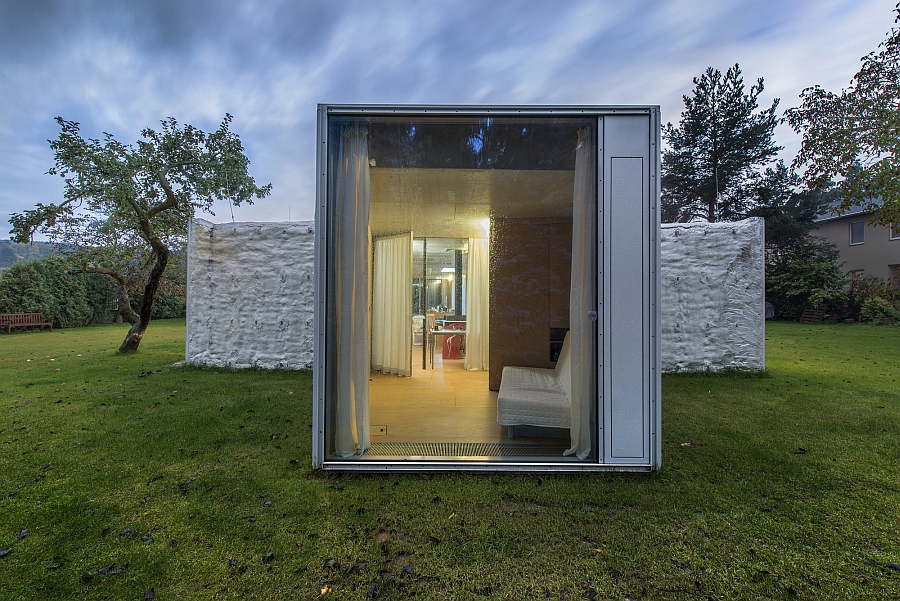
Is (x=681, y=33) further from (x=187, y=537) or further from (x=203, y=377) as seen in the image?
(x=203, y=377)

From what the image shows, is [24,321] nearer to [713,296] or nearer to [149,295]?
[149,295]

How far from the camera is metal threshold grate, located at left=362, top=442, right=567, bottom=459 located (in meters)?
3.23

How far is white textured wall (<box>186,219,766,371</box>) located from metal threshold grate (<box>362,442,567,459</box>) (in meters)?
4.31

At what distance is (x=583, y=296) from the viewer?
10.4ft

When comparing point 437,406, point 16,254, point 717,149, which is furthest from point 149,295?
point 717,149

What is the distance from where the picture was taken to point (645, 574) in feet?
6.57

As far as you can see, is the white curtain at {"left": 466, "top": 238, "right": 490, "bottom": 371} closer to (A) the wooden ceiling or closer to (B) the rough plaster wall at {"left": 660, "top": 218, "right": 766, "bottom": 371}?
(A) the wooden ceiling

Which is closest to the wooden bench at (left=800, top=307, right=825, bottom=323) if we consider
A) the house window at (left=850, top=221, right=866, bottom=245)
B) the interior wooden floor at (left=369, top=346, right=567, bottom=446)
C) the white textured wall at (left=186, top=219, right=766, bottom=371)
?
the house window at (left=850, top=221, right=866, bottom=245)

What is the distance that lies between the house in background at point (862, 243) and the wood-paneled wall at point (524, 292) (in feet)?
63.1

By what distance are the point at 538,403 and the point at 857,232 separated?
23341 millimetres

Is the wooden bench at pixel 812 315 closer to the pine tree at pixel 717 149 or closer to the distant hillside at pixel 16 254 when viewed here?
the pine tree at pixel 717 149

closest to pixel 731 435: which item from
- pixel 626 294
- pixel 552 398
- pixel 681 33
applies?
pixel 552 398

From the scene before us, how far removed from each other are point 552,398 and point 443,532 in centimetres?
170

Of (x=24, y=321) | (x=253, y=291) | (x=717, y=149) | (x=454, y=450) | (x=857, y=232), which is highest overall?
(x=717, y=149)
